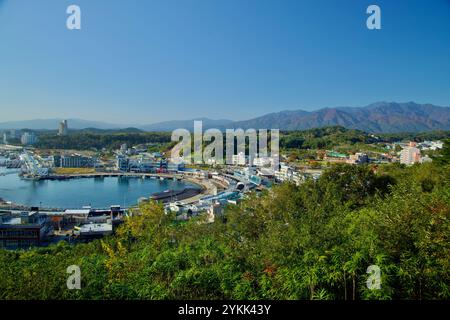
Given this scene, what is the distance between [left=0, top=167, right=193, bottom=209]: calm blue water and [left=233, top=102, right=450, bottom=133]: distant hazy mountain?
2922 centimetres

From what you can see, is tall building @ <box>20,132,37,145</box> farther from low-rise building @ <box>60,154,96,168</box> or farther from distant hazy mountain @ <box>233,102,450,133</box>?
distant hazy mountain @ <box>233,102,450,133</box>

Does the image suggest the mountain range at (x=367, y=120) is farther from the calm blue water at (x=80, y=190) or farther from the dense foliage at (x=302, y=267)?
the dense foliage at (x=302, y=267)

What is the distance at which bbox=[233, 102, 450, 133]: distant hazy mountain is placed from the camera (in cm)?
5066

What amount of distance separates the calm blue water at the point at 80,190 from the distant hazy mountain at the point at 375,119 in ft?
95.9

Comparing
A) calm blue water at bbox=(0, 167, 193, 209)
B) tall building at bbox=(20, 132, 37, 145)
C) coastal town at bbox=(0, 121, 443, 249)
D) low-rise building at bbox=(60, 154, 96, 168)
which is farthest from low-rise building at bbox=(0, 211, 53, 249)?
tall building at bbox=(20, 132, 37, 145)

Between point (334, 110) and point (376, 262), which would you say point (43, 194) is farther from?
point (334, 110)

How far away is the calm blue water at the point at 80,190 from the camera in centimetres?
1373

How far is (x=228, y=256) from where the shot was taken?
2.50 m

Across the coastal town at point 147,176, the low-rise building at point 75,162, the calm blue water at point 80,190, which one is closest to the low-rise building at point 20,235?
the coastal town at point 147,176

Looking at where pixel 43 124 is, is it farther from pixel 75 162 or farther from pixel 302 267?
pixel 302 267

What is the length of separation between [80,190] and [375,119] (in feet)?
174

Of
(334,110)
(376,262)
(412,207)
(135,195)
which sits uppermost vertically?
(334,110)
